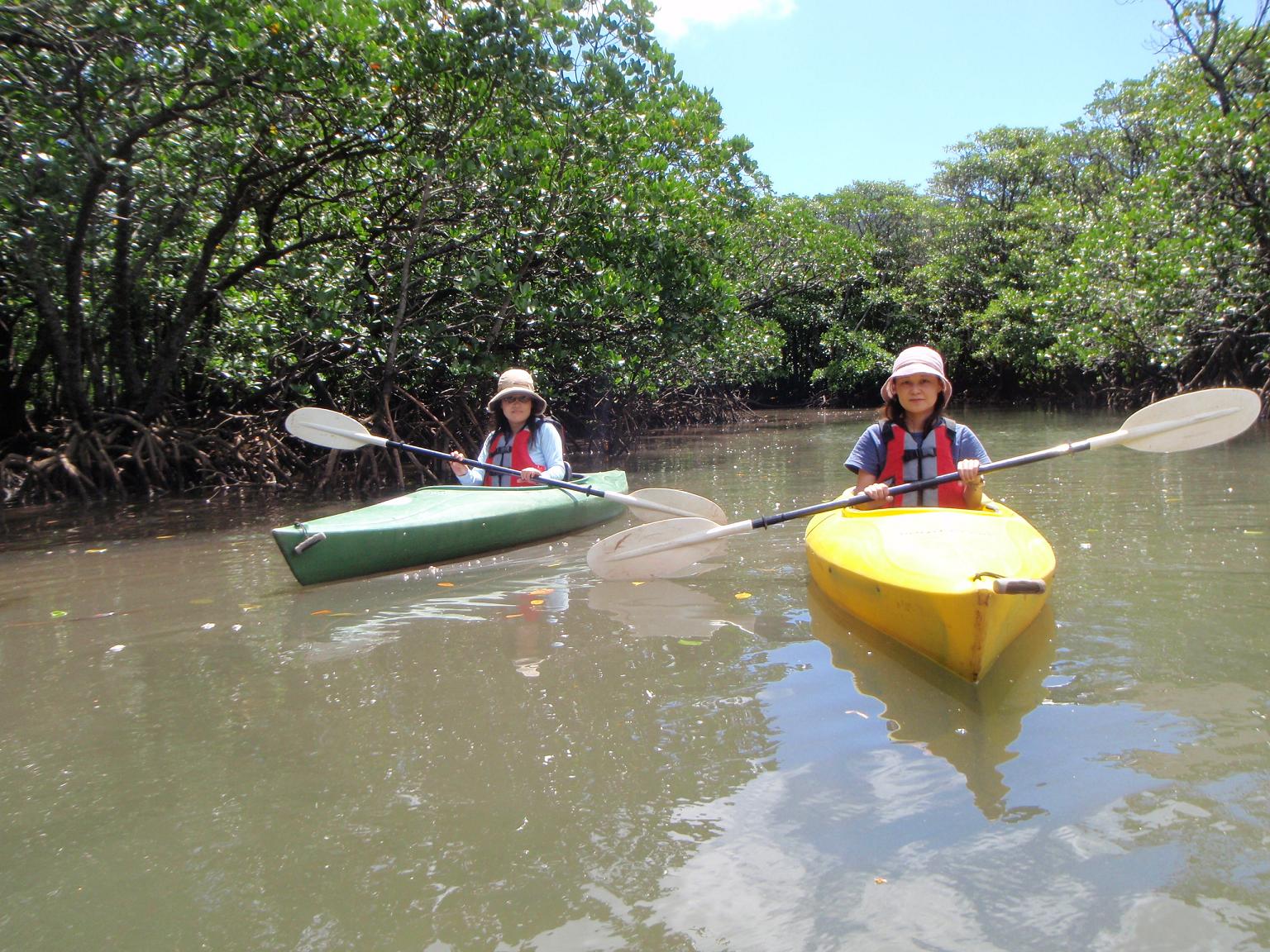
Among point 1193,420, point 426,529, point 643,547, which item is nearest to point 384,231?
point 426,529

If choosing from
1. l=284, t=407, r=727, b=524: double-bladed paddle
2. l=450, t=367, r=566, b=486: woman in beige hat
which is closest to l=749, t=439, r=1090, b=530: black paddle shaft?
l=284, t=407, r=727, b=524: double-bladed paddle

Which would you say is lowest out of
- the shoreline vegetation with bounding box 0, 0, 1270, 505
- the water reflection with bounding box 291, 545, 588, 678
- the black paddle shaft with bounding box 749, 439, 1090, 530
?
the water reflection with bounding box 291, 545, 588, 678

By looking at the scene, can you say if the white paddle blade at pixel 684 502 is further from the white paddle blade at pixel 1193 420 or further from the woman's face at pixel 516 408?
the white paddle blade at pixel 1193 420

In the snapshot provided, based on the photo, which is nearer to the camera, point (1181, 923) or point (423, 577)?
point (1181, 923)

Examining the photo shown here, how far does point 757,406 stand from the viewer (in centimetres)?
2856

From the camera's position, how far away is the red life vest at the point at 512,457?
5.88 meters

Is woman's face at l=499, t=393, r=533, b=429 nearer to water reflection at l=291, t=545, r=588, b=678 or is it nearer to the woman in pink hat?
water reflection at l=291, t=545, r=588, b=678

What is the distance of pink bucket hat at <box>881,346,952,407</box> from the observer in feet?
12.9

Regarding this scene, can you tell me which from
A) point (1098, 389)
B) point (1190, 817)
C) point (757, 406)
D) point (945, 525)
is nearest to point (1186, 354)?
point (1098, 389)

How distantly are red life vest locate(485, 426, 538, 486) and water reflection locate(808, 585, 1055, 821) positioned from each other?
2.71 m

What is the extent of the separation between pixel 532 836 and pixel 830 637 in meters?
1.61

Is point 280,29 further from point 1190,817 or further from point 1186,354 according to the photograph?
point 1186,354

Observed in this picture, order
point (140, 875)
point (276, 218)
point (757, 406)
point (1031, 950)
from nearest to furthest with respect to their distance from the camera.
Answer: point (1031, 950) → point (140, 875) → point (276, 218) → point (757, 406)

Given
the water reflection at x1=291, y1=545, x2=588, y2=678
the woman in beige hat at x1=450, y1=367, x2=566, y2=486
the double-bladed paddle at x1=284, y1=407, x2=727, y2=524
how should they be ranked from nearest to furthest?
the water reflection at x1=291, y1=545, x2=588, y2=678 → the double-bladed paddle at x1=284, y1=407, x2=727, y2=524 → the woman in beige hat at x1=450, y1=367, x2=566, y2=486
